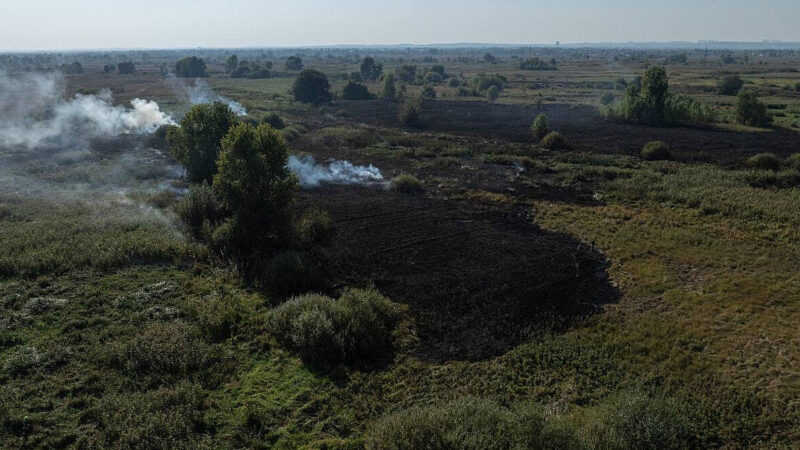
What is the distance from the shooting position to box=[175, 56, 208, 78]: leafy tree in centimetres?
16538

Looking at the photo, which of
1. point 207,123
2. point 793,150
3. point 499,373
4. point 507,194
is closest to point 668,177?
point 507,194

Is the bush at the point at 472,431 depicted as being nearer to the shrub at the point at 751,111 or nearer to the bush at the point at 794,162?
the bush at the point at 794,162

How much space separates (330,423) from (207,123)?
30196 mm

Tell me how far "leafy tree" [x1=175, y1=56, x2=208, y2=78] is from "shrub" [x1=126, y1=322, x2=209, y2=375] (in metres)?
167

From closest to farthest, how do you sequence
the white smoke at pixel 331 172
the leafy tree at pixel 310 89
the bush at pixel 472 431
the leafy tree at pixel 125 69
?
the bush at pixel 472 431, the white smoke at pixel 331 172, the leafy tree at pixel 310 89, the leafy tree at pixel 125 69

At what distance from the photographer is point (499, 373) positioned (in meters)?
19.5

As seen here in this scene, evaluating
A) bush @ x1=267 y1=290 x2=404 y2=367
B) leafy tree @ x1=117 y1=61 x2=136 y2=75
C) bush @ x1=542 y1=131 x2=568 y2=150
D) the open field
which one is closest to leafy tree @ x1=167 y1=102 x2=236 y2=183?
the open field

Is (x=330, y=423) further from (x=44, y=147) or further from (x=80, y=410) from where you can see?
(x=44, y=147)

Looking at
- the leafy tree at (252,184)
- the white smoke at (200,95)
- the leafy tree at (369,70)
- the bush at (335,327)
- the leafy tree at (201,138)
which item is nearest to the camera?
the bush at (335,327)

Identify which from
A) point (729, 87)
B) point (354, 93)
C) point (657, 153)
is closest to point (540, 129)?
point (657, 153)

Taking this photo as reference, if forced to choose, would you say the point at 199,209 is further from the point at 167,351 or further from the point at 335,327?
the point at 335,327

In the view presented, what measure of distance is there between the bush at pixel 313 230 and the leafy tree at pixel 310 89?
7685 cm

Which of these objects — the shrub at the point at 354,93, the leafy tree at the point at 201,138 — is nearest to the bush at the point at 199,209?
Result: the leafy tree at the point at 201,138

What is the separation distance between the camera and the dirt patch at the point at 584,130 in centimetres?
5950
